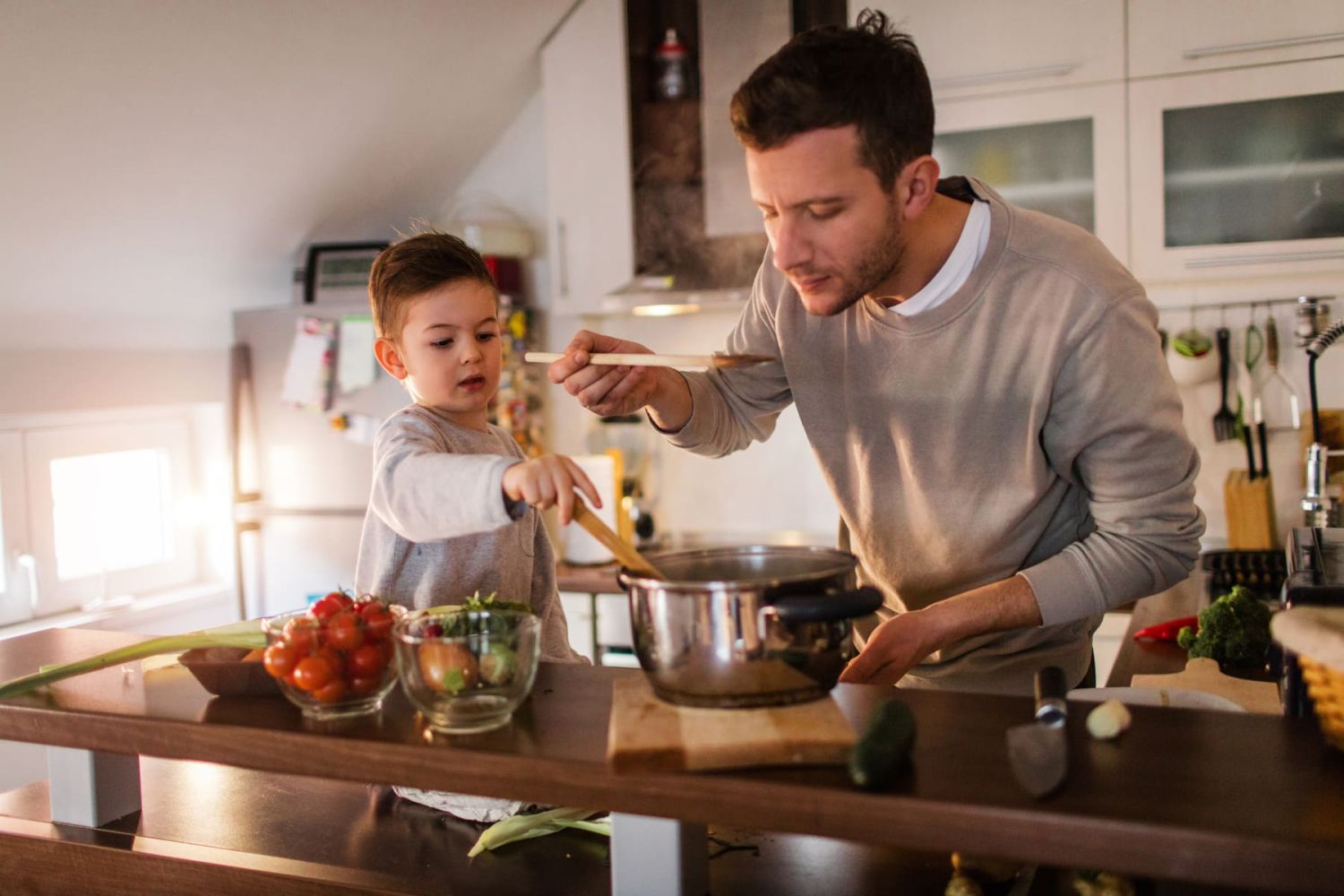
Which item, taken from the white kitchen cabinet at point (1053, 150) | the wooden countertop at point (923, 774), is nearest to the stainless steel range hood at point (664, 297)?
the white kitchen cabinet at point (1053, 150)

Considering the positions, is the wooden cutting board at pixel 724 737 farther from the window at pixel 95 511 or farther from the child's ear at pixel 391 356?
the window at pixel 95 511

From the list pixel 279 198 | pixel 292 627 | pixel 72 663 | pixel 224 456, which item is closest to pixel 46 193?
A: pixel 279 198

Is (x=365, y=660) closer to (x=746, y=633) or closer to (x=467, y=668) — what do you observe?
(x=467, y=668)

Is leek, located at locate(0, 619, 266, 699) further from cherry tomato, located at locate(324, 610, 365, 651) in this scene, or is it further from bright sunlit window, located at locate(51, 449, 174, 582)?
bright sunlit window, located at locate(51, 449, 174, 582)

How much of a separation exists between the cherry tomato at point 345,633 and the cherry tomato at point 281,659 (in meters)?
0.03

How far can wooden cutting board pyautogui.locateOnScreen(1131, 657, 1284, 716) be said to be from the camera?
5.39ft

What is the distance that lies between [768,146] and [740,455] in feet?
7.66

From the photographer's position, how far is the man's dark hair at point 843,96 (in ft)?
4.21

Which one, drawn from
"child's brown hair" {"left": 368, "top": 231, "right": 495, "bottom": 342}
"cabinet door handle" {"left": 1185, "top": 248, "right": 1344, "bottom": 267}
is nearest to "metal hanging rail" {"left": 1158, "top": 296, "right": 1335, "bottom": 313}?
"cabinet door handle" {"left": 1185, "top": 248, "right": 1344, "bottom": 267}

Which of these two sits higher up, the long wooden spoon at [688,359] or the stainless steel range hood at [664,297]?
the stainless steel range hood at [664,297]

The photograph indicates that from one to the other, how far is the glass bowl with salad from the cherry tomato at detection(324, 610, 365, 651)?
4 cm

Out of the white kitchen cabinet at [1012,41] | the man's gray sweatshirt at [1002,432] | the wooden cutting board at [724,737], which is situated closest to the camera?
the wooden cutting board at [724,737]

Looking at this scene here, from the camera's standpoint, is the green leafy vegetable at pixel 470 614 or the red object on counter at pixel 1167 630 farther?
the red object on counter at pixel 1167 630

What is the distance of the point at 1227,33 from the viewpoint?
108 inches
